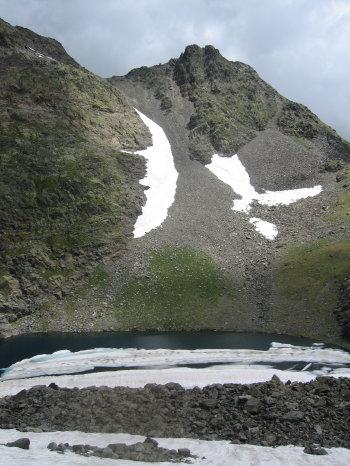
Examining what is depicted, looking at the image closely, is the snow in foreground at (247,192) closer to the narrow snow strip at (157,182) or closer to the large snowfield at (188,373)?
the narrow snow strip at (157,182)

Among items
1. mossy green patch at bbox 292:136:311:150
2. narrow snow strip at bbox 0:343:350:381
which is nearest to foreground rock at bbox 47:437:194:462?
narrow snow strip at bbox 0:343:350:381

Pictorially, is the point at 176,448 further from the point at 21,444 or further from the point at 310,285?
the point at 310,285

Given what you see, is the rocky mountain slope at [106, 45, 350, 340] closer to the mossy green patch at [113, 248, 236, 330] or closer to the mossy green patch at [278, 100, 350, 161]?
the mossy green patch at [113, 248, 236, 330]

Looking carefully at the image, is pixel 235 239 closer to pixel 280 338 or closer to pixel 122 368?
pixel 280 338

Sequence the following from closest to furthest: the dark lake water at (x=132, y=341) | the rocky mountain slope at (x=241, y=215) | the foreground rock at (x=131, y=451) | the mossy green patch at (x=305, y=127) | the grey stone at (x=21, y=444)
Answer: the foreground rock at (x=131, y=451) < the grey stone at (x=21, y=444) < the dark lake water at (x=132, y=341) < the rocky mountain slope at (x=241, y=215) < the mossy green patch at (x=305, y=127)

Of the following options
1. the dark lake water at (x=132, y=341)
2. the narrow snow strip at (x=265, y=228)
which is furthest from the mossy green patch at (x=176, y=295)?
the narrow snow strip at (x=265, y=228)

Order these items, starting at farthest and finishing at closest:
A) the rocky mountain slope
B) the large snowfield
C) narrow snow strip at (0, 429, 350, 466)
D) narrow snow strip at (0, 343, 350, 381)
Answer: the rocky mountain slope < narrow snow strip at (0, 343, 350, 381) < the large snowfield < narrow snow strip at (0, 429, 350, 466)

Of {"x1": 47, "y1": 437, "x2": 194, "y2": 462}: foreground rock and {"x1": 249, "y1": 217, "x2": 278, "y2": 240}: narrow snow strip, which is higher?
{"x1": 249, "y1": 217, "x2": 278, "y2": 240}: narrow snow strip
